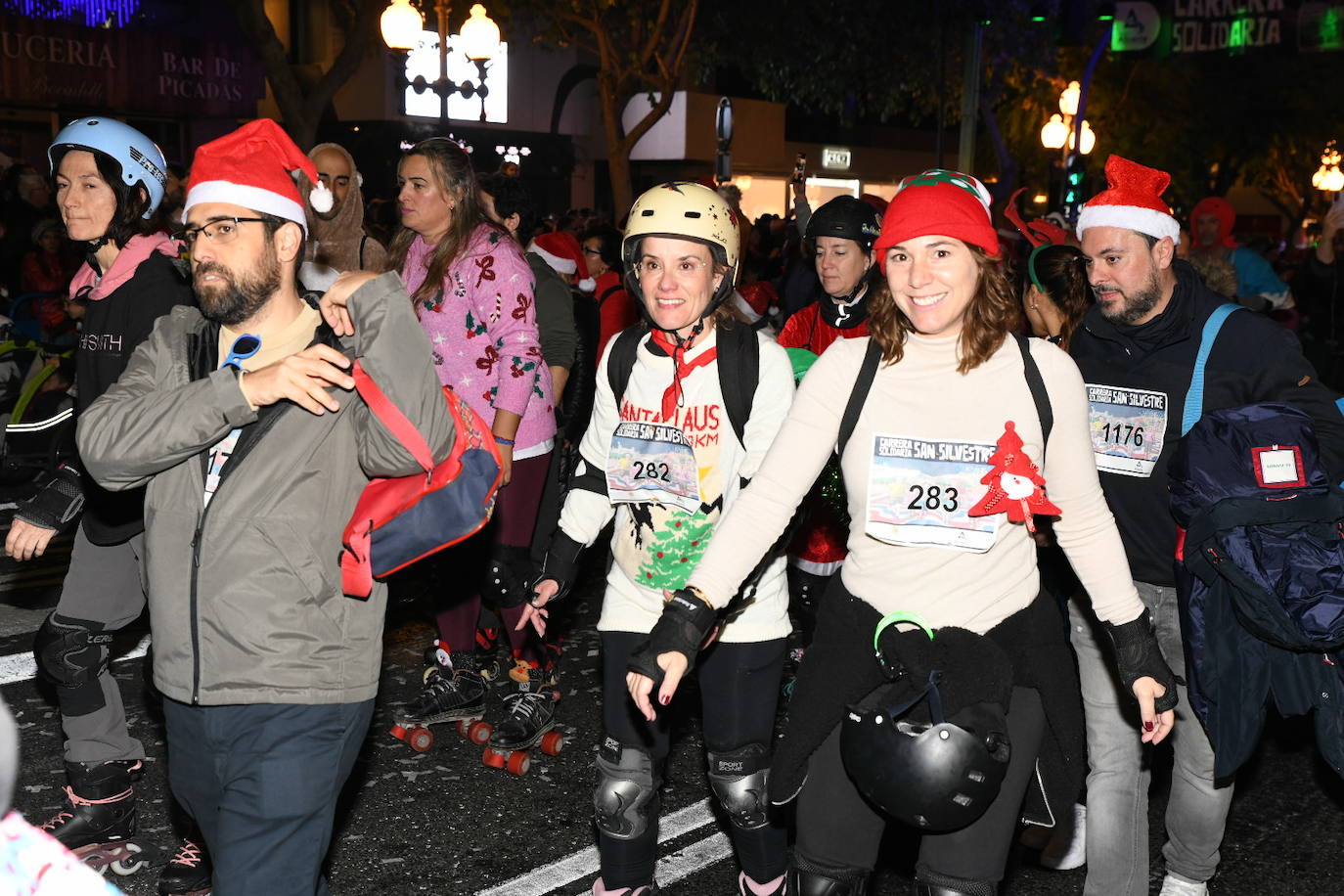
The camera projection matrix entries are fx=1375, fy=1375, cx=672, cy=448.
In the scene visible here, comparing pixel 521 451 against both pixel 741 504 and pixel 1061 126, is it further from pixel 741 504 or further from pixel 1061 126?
pixel 1061 126

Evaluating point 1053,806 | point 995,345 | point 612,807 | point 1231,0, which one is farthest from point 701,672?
point 1231,0

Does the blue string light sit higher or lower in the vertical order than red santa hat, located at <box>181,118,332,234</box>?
higher

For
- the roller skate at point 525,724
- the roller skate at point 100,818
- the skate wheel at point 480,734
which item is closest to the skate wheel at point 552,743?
the roller skate at point 525,724

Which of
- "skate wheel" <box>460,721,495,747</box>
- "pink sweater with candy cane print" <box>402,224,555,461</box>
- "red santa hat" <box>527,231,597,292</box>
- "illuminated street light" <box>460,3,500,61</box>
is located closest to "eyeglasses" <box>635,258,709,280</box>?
"pink sweater with candy cane print" <box>402,224,555,461</box>

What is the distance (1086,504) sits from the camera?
11.1 feet

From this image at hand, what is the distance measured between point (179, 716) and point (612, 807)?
1.31 metres

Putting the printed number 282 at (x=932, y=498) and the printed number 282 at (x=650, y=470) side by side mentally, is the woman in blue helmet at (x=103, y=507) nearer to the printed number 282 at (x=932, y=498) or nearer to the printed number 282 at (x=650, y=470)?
the printed number 282 at (x=650, y=470)

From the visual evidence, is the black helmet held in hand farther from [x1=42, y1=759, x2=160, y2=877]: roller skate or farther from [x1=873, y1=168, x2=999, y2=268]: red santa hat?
[x1=42, y1=759, x2=160, y2=877]: roller skate

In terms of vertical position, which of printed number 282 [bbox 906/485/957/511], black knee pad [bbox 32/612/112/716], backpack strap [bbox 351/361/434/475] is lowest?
black knee pad [bbox 32/612/112/716]

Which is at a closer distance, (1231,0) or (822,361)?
(822,361)

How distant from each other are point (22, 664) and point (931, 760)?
509cm

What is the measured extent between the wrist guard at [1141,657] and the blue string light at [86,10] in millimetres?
19381

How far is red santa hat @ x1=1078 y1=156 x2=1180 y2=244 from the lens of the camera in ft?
13.6

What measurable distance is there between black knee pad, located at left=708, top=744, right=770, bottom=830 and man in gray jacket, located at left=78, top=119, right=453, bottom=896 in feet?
3.78
